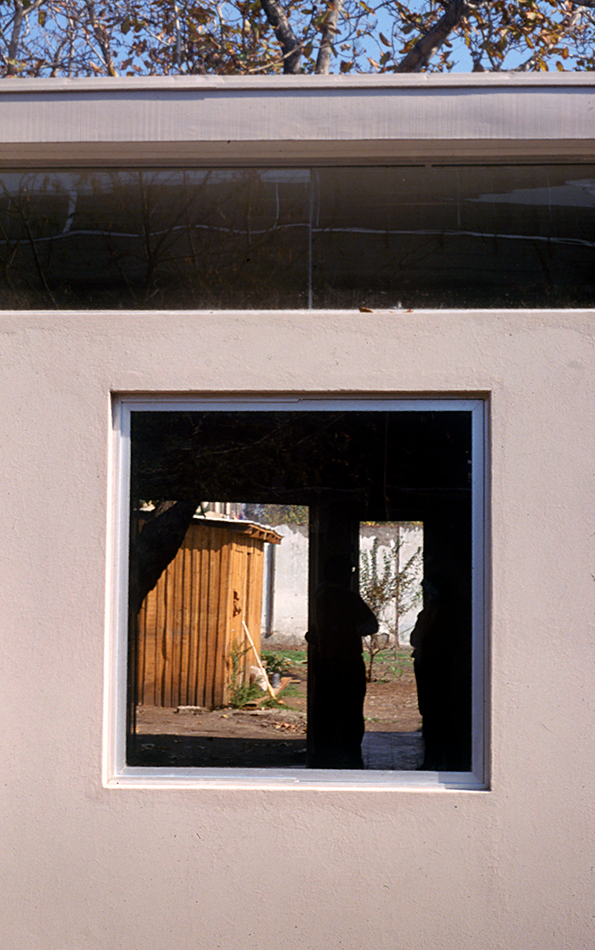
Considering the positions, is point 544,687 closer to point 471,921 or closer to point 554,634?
point 554,634

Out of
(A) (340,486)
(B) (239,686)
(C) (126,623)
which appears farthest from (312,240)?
(B) (239,686)

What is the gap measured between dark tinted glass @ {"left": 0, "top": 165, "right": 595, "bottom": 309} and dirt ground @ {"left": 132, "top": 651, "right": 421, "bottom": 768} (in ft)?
5.55

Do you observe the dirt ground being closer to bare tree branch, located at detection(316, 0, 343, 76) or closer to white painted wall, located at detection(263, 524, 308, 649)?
white painted wall, located at detection(263, 524, 308, 649)

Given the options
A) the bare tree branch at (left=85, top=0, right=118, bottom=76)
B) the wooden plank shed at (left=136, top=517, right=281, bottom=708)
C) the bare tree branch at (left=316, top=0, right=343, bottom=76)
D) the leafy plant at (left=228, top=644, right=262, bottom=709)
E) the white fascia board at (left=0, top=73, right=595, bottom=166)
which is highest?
the bare tree branch at (left=85, top=0, right=118, bottom=76)

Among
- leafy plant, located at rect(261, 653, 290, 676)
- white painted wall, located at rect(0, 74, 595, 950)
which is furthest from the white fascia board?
leafy plant, located at rect(261, 653, 290, 676)

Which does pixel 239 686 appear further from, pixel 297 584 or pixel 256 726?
pixel 297 584

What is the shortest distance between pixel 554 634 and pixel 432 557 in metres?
0.58

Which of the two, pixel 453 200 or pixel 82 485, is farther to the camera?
pixel 453 200

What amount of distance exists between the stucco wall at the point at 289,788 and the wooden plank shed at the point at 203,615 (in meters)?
0.29

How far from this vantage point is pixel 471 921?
3.12 m

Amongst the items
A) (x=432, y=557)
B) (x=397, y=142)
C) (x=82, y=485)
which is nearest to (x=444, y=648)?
(x=432, y=557)

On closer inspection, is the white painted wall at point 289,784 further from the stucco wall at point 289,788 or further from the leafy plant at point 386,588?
the leafy plant at point 386,588

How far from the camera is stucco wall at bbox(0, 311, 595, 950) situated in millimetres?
3123

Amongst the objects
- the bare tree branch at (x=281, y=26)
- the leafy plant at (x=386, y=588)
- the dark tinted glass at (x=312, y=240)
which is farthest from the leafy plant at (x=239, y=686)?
the bare tree branch at (x=281, y=26)
